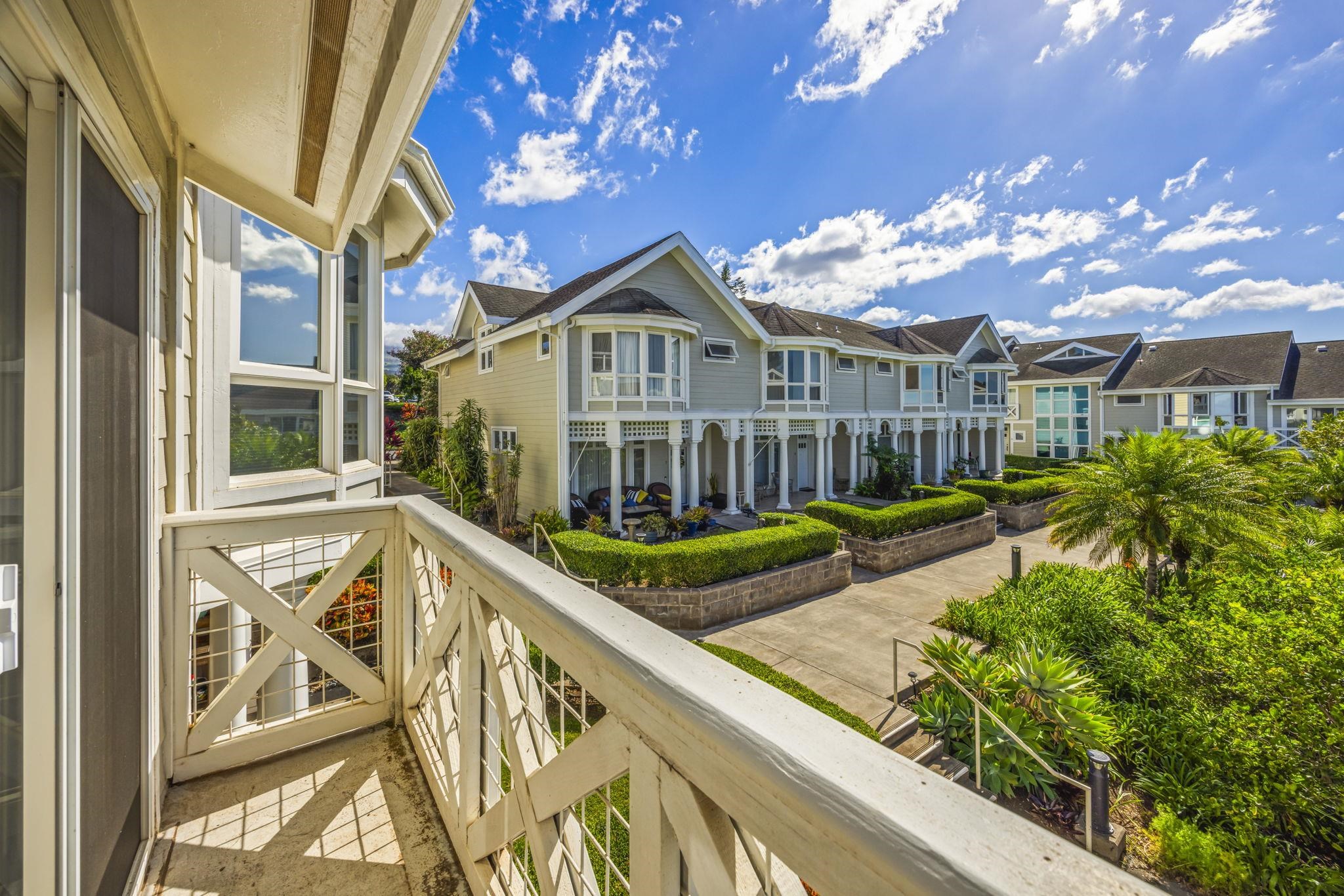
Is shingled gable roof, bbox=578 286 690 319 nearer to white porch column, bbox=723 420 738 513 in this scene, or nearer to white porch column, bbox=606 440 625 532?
white porch column, bbox=606 440 625 532

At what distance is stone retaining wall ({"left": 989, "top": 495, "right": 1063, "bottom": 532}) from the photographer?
14055 millimetres

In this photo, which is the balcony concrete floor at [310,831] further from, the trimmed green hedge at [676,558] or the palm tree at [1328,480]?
the palm tree at [1328,480]

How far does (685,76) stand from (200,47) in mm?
10976

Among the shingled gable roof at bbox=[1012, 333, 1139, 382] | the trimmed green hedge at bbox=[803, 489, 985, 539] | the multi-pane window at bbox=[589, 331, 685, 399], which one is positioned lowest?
the trimmed green hedge at bbox=[803, 489, 985, 539]

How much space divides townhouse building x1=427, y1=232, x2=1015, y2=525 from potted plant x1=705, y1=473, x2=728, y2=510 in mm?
136

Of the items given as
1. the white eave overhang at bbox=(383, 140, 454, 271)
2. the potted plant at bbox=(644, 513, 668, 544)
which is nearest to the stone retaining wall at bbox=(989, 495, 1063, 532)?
the potted plant at bbox=(644, 513, 668, 544)

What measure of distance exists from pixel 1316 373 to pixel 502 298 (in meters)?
34.4

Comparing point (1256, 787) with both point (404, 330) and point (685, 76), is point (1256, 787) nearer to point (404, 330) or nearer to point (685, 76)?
point (685, 76)

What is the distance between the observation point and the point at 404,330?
117 ft

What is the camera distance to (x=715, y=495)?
15.3 metres

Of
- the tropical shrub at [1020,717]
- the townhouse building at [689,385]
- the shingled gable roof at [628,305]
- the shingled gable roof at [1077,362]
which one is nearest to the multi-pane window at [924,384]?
the townhouse building at [689,385]

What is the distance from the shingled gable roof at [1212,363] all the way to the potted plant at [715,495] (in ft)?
75.5

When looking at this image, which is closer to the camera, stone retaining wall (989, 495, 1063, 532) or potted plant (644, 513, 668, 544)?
potted plant (644, 513, 668, 544)

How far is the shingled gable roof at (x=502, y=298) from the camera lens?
54.6ft
